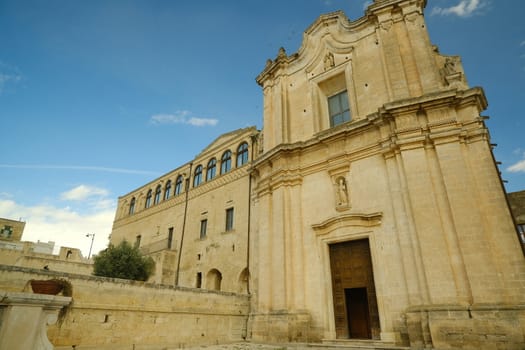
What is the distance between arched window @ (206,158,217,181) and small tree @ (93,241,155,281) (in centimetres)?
654

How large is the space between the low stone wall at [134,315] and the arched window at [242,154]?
8709 millimetres

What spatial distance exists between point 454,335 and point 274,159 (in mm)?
8496

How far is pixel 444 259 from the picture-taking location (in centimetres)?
827

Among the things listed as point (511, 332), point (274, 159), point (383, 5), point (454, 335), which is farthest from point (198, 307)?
point (383, 5)

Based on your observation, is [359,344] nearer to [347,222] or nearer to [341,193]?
[347,222]

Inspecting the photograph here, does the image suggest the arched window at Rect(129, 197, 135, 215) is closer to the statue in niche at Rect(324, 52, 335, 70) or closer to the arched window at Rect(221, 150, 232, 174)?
the arched window at Rect(221, 150, 232, 174)

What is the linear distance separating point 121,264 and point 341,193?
1391cm

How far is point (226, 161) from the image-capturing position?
65.9 ft

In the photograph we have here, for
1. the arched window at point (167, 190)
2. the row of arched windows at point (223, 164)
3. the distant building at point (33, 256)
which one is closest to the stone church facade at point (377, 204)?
the row of arched windows at point (223, 164)

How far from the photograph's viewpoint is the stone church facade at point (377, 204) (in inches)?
312

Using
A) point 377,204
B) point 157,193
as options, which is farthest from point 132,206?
point 377,204

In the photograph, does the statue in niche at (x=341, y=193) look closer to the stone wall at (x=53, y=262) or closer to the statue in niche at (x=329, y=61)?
the statue in niche at (x=329, y=61)

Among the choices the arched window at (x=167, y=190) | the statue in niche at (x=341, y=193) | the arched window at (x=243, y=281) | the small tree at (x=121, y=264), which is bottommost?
the arched window at (x=243, y=281)

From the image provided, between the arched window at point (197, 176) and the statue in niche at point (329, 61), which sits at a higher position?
the statue in niche at point (329, 61)
